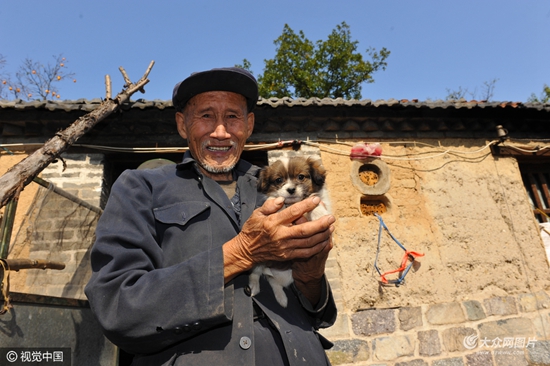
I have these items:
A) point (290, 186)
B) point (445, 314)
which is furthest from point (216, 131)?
point (445, 314)

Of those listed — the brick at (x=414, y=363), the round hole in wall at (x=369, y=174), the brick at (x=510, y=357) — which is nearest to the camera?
the brick at (x=414, y=363)

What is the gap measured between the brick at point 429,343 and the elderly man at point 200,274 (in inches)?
162

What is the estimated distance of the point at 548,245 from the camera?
6484mm

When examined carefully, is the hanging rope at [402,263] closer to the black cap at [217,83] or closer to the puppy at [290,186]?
the puppy at [290,186]

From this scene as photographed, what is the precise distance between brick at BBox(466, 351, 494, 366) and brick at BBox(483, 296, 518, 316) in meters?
0.64

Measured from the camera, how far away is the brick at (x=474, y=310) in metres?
5.61

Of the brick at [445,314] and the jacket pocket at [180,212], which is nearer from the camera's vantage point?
the jacket pocket at [180,212]

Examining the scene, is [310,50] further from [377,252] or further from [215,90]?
[215,90]

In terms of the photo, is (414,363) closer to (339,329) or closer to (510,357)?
(339,329)

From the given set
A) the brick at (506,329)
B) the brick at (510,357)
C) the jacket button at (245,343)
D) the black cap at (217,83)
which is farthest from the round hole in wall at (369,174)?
the jacket button at (245,343)

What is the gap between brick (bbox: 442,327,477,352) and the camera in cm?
541

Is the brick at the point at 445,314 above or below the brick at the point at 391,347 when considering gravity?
above

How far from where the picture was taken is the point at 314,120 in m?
6.38

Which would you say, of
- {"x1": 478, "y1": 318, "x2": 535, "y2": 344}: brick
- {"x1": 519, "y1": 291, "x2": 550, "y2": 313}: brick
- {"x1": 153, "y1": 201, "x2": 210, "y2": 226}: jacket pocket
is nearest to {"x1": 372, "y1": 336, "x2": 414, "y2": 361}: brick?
{"x1": 478, "y1": 318, "x2": 535, "y2": 344}: brick
